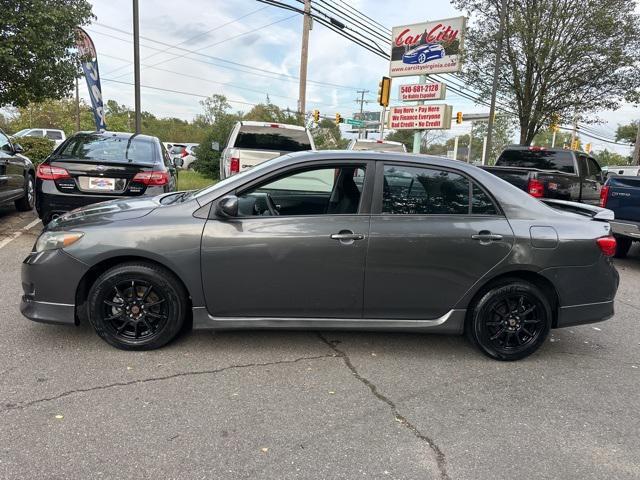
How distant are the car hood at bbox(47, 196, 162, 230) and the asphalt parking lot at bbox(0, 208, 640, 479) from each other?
0.92 m

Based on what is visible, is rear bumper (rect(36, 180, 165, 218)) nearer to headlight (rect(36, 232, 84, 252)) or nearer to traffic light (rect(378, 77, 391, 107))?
headlight (rect(36, 232, 84, 252))

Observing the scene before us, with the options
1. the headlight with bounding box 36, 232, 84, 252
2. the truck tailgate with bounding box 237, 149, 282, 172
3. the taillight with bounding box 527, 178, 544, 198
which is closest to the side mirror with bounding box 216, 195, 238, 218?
the headlight with bounding box 36, 232, 84, 252

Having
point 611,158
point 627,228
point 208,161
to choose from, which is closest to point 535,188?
point 627,228

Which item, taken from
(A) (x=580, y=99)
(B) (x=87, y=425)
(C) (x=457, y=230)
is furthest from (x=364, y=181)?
(A) (x=580, y=99)

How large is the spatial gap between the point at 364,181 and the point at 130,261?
185 centimetres

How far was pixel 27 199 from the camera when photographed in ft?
30.8

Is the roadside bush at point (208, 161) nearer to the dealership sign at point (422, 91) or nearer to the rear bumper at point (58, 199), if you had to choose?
the dealership sign at point (422, 91)

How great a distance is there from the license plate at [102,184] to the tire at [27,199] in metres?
3.60

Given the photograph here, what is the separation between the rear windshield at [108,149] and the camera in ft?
22.6

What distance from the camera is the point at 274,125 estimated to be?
1066 centimetres

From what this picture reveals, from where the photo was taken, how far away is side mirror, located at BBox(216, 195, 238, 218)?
3518 mm

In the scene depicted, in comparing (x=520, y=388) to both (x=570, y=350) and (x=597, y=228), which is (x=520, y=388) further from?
(x=597, y=228)

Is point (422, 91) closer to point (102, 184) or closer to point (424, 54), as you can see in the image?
point (424, 54)

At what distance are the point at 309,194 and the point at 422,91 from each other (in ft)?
57.1
